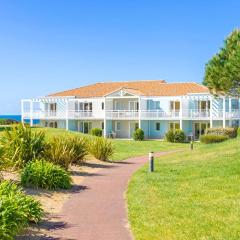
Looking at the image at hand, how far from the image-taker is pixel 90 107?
63.6 meters

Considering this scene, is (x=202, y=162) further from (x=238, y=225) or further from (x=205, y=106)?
(x=205, y=106)

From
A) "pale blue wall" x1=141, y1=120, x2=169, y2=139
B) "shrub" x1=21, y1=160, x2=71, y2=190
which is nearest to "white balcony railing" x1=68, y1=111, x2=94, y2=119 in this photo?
"pale blue wall" x1=141, y1=120, x2=169, y2=139

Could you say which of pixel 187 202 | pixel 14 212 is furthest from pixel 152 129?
pixel 14 212

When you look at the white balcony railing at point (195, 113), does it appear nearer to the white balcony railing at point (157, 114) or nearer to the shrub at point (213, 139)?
the white balcony railing at point (157, 114)

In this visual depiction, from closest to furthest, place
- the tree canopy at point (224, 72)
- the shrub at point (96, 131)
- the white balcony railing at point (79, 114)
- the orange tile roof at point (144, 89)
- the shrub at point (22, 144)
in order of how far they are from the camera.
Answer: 1. the shrub at point (22, 144)
2. the tree canopy at point (224, 72)
3. the shrub at point (96, 131)
4. the orange tile roof at point (144, 89)
5. the white balcony railing at point (79, 114)

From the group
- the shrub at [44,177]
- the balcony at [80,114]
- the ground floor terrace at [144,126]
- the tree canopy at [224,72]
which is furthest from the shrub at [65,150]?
the balcony at [80,114]

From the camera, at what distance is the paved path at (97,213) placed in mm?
9758

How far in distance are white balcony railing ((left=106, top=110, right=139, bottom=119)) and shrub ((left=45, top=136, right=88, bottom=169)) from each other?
36.0 metres

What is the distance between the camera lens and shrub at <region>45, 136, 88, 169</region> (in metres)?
19.9

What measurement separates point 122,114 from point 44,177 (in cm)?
4525

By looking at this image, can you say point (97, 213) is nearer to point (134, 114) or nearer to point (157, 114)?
point (157, 114)

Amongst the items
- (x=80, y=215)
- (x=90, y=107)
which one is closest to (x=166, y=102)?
(x=90, y=107)

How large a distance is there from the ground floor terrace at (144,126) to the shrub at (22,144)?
35787mm

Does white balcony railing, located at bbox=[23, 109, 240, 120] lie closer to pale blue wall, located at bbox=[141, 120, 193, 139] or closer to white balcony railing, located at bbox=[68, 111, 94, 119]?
white balcony railing, located at bbox=[68, 111, 94, 119]
